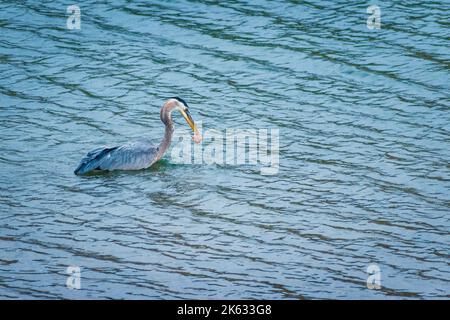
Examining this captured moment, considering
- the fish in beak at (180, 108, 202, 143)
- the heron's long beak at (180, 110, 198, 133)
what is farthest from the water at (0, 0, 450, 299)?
the heron's long beak at (180, 110, 198, 133)

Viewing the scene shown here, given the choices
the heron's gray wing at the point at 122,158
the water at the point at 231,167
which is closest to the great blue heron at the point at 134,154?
the heron's gray wing at the point at 122,158

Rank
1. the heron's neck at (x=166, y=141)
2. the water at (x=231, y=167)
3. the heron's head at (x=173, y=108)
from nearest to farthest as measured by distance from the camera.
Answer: the water at (x=231, y=167)
the heron's neck at (x=166, y=141)
the heron's head at (x=173, y=108)

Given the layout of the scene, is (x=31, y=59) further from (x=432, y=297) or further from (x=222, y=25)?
(x=432, y=297)

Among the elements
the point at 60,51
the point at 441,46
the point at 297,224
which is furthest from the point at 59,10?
the point at 297,224

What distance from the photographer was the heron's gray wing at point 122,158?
11367 millimetres

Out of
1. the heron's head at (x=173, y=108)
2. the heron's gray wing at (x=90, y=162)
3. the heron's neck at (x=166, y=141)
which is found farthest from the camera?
the heron's head at (x=173, y=108)

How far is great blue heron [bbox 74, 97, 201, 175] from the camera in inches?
448

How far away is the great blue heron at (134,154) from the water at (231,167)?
138 millimetres

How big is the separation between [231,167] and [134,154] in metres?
1.01

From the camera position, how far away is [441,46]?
14.2 m

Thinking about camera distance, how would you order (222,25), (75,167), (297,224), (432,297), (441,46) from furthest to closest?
(222,25) < (441,46) < (75,167) < (297,224) < (432,297)

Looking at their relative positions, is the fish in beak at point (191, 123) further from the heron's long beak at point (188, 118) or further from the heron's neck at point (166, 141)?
the heron's neck at point (166, 141)

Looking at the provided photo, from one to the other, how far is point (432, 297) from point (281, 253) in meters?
1.43

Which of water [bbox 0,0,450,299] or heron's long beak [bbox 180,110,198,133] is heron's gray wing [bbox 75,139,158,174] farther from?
heron's long beak [bbox 180,110,198,133]
